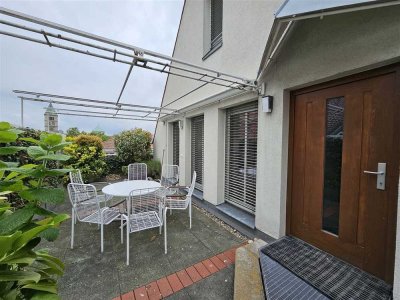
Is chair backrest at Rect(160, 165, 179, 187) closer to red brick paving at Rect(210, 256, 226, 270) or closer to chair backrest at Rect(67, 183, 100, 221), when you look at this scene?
chair backrest at Rect(67, 183, 100, 221)

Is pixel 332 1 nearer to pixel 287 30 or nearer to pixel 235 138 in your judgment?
pixel 287 30

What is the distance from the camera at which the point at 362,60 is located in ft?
6.71

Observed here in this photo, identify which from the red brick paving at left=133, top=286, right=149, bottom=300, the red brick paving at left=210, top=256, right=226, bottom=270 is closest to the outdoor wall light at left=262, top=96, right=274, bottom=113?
the red brick paving at left=210, top=256, right=226, bottom=270

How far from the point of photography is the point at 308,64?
2.56 m

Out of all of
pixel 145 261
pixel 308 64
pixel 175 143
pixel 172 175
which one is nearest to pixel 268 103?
pixel 308 64

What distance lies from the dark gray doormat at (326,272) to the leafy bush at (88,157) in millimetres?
7635

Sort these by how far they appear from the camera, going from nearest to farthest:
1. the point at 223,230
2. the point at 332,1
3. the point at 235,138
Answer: the point at 332,1 → the point at 223,230 → the point at 235,138

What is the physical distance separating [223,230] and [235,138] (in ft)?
6.84

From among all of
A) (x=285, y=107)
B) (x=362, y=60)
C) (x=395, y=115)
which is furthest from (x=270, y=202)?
(x=362, y=60)

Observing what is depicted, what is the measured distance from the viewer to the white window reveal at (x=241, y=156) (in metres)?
3.99

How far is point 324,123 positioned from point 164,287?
3.02 meters

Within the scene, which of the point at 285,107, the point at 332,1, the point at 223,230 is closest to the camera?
the point at 332,1

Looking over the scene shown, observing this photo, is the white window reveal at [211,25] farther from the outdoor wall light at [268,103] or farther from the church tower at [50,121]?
the church tower at [50,121]

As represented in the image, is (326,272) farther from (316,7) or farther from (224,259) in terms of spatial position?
(316,7)
